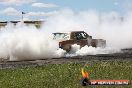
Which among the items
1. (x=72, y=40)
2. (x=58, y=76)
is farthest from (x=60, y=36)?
(x=58, y=76)

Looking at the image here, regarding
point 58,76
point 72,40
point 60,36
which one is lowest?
point 58,76

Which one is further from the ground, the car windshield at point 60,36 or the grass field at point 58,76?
the car windshield at point 60,36

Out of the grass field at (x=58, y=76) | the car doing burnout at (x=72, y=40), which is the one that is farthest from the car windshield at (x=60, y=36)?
the grass field at (x=58, y=76)

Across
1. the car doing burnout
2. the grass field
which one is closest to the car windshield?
the car doing burnout

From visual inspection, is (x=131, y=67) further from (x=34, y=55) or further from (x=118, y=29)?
(x=118, y=29)

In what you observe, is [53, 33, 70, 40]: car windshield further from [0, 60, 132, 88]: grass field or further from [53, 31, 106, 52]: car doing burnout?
[0, 60, 132, 88]: grass field

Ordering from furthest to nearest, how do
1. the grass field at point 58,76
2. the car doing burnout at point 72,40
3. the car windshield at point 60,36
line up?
the car windshield at point 60,36
the car doing burnout at point 72,40
the grass field at point 58,76

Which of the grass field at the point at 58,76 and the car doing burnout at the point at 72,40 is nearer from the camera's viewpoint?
the grass field at the point at 58,76

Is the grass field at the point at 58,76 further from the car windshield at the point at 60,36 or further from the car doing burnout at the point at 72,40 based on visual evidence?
the car windshield at the point at 60,36

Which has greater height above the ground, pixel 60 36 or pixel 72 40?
pixel 60 36

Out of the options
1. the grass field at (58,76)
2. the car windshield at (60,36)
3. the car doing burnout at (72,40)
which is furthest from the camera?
the car windshield at (60,36)

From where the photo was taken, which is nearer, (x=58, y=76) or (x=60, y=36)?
(x=58, y=76)

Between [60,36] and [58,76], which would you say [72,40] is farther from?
[58,76]

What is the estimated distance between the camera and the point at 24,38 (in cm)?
2875
